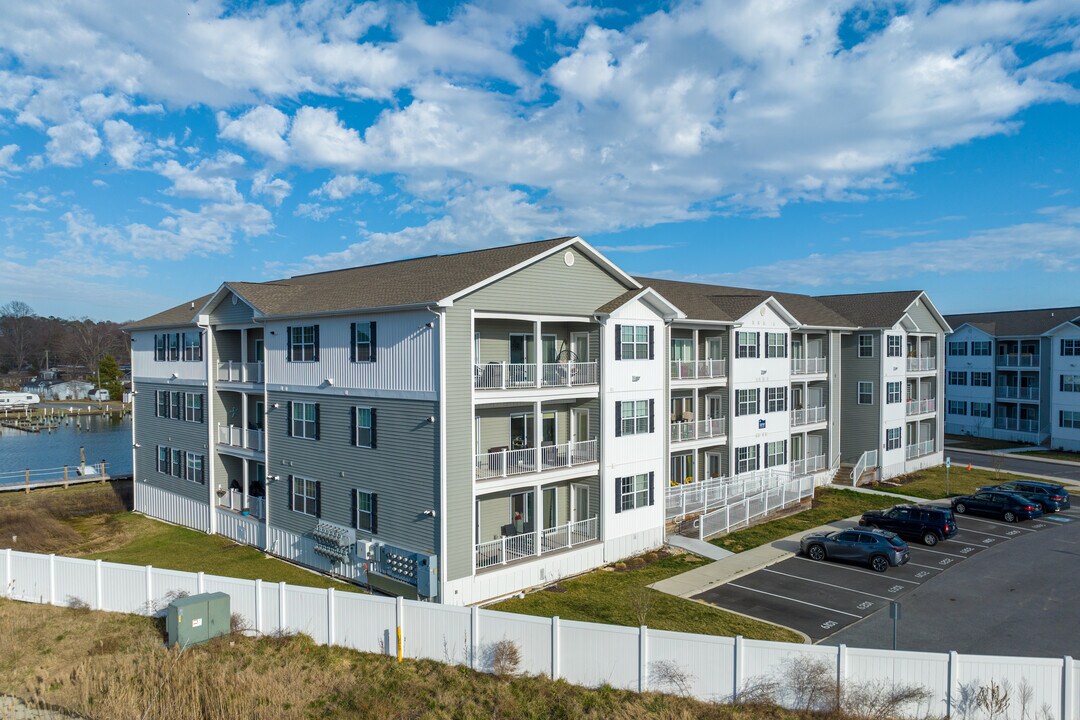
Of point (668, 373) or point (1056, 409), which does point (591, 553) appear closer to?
point (668, 373)

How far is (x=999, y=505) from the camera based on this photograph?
108 ft

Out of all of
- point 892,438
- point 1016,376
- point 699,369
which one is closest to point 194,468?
point 699,369

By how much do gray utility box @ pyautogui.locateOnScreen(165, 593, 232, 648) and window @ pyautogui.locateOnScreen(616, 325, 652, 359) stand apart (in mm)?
15462

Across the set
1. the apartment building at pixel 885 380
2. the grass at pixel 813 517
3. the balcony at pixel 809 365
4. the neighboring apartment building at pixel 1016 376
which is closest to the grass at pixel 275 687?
the grass at pixel 813 517

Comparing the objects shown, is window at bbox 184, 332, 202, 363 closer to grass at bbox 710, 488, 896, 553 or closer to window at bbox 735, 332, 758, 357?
grass at bbox 710, 488, 896, 553

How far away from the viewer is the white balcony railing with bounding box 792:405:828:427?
134 ft

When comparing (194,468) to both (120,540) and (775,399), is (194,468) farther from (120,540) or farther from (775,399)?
(775,399)

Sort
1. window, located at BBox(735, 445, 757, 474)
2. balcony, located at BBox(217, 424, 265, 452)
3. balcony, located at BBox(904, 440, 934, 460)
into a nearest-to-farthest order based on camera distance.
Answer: balcony, located at BBox(217, 424, 265, 452), window, located at BBox(735, 445, 757, 474), balcony, located at BBox(904, 440, 934, 460)

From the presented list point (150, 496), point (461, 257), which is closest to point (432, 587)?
point (461, 257)

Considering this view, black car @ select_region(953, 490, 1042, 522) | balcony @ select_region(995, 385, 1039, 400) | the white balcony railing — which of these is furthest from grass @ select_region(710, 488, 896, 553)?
balcony @ select_region(995, 385, 1039, 400)

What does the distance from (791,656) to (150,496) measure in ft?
109

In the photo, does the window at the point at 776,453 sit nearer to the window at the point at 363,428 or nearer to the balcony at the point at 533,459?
the balcony at the point at 533,459

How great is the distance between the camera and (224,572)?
25062mm

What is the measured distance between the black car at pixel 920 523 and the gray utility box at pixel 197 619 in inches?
995
